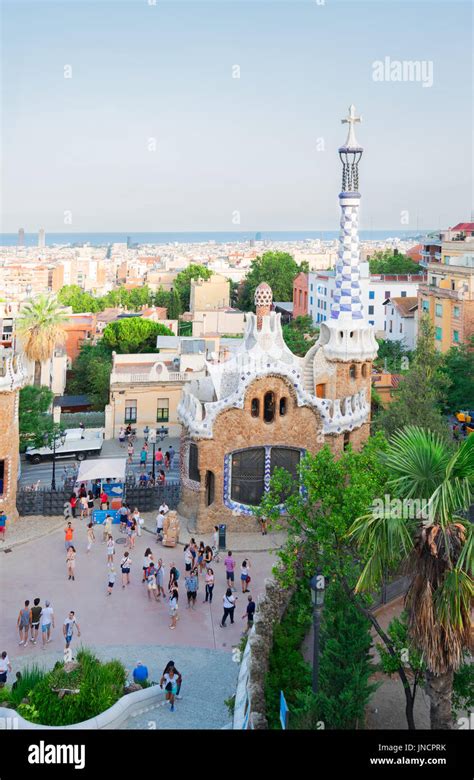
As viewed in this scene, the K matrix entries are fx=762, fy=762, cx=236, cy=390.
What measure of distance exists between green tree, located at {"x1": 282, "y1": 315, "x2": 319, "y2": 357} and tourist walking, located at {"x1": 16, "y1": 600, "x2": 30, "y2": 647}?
133ft

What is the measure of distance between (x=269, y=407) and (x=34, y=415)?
13159 mm

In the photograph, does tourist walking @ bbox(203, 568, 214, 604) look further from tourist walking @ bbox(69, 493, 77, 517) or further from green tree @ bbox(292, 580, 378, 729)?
tourist walking @ bbox(69, 493, 77, 517)

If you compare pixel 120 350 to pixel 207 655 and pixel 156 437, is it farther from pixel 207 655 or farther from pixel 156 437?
pixel 207 655

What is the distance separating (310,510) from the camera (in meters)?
16.7

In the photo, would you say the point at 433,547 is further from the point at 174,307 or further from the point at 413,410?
the point at 174,307

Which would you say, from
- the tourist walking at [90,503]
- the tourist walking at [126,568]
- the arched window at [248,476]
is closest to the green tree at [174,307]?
the tourist walking at [90,503]

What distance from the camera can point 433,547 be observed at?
12070 millimetres

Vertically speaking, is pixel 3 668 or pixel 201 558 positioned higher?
pixel 201 558

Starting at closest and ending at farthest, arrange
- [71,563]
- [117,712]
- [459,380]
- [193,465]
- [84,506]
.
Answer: [117,712] < [71,563] < [84,506] < [193,465] < [459,380]

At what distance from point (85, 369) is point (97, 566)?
3314 cm

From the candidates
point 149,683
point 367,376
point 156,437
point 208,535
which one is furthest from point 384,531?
point 156,437

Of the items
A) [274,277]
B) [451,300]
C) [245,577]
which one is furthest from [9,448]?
[274,277]

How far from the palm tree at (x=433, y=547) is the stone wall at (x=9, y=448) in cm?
1863
